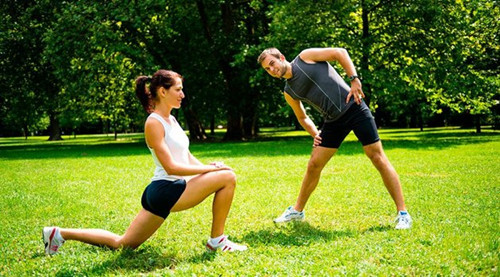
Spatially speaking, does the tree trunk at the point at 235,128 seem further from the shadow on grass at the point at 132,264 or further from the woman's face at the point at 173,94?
the woman's face at the point at 173,94

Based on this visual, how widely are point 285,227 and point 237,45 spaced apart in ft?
68.2

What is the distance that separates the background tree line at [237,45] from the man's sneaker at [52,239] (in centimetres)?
1722

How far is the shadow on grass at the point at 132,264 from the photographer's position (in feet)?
12.7

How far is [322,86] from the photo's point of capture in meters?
5.16

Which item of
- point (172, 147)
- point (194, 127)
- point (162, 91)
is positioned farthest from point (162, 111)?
point (194, 127)

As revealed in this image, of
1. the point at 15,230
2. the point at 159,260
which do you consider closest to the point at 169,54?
the point at 15,230

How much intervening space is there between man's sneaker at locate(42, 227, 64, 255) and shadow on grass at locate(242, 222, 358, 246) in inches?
76.8

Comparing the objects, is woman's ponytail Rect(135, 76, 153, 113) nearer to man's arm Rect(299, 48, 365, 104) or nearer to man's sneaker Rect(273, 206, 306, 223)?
man's arm Rect(299, 48, 365, 104)

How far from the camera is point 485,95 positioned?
22.4 meters

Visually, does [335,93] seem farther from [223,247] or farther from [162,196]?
[162,196]

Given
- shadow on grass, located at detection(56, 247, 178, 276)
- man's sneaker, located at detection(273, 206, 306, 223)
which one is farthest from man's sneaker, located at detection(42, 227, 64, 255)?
man's sneaker, located at detection(273, 206, 306, 223)

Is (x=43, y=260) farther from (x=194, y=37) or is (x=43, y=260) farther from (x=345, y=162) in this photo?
(x=194, y=37)

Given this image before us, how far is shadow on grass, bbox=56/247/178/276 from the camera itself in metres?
3.86

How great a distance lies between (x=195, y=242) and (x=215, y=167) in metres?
1.10
